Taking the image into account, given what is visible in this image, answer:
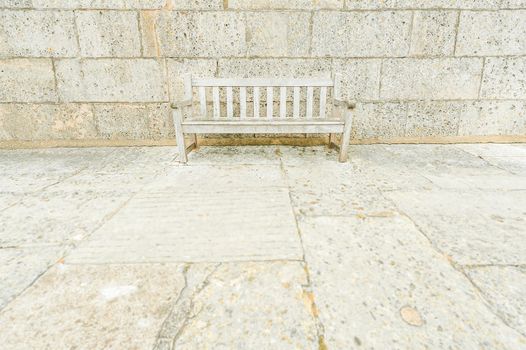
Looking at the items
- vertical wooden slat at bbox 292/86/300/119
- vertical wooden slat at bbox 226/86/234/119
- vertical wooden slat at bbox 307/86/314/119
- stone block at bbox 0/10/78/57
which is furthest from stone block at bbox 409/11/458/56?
stone block at bbox 0/10/78/57

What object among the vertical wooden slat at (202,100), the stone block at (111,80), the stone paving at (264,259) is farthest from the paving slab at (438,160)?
the stone block at (111,80)

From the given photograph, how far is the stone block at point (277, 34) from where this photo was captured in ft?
11.4

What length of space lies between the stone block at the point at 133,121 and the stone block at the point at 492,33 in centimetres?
357

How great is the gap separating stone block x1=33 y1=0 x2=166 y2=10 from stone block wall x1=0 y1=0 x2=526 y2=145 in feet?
0.04

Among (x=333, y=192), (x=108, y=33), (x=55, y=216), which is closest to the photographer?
(x=55, y=216)

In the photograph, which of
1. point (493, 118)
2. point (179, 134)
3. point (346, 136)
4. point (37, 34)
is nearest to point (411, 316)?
point (346, 136)

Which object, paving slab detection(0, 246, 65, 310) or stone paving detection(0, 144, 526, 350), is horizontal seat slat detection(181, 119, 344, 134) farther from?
paving slab detection(0, 246, 65, 310)

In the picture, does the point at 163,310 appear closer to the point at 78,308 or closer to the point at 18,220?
the point at 78,308

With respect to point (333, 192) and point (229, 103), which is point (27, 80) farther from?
point (333, 192)

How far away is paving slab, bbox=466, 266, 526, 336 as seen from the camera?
3.93 ft

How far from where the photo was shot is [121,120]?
12.4ft

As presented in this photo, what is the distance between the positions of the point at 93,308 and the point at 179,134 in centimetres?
205

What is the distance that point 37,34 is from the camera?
11.4ft

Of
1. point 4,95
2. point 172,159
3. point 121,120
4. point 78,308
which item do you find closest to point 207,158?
point 172,159
